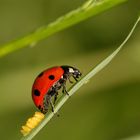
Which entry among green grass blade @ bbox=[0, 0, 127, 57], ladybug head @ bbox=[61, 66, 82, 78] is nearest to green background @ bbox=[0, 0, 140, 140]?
ladybug head @ bbox=[61, 66, 82, 78]

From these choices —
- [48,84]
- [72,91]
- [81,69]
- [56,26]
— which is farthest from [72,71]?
[56,26]

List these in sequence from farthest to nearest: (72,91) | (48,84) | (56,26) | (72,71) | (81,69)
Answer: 1. (81,69)
2. (72,71)
3. (48,84)
4. (72,91)
5. (56,26)

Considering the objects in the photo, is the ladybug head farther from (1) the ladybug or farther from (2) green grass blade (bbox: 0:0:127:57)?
(2) green grass blade (bbox: 0:0:127:57)

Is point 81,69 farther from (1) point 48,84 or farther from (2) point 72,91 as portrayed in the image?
(2) point 72,91

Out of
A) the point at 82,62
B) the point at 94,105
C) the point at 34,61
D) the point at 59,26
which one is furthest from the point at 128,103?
the point at 59,26

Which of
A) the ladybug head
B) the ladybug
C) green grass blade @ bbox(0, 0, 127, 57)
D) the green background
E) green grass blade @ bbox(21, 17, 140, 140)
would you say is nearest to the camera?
green grass blade @ bbox(0, 0, 127, 57)

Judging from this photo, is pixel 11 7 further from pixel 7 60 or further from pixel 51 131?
pixel 51 131
